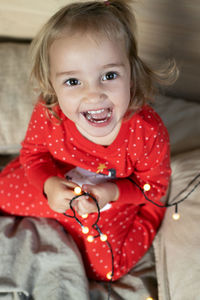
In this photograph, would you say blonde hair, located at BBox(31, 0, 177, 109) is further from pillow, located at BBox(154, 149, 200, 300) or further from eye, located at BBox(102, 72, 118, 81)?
pillow, located at BBox(154, 149, 200, 300)

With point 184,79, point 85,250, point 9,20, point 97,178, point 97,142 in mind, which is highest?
point 9,20

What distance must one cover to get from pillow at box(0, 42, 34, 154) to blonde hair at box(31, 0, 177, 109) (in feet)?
0.90

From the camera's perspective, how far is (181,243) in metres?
1.03

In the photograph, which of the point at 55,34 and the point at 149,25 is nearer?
the point at 55,34

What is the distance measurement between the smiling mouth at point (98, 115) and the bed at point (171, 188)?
298 millimetres

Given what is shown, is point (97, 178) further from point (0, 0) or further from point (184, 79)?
point (0, 0)

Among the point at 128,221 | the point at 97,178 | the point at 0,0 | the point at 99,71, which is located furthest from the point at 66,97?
the point at 0,0

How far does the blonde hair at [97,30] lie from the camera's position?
783 mm

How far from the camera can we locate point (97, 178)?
3.46 feet

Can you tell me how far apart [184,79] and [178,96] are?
0.10 m

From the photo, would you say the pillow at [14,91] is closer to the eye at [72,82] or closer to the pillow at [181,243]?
the eye at [72,82]

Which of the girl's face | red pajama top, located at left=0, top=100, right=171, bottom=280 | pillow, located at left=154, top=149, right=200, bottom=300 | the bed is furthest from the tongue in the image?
pillow, located at left=154, top=149, right=200, bottom=300

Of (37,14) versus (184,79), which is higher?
(37,14)

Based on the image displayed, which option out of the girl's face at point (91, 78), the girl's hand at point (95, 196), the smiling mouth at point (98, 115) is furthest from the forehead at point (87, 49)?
the girl's hand at point (95, 196)
